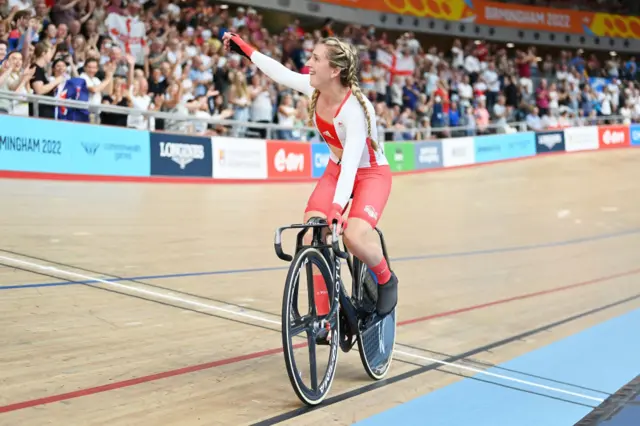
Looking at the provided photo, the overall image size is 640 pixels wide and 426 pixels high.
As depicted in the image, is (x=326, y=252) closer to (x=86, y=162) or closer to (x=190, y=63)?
(x=86, y=162)

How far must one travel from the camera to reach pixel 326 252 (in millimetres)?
3104

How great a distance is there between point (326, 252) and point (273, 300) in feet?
5.96

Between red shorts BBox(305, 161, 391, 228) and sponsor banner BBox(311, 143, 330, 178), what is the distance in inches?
410

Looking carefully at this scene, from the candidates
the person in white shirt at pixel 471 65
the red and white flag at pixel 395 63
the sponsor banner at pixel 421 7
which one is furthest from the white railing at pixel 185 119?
the sponsor banner at pixel 421 7

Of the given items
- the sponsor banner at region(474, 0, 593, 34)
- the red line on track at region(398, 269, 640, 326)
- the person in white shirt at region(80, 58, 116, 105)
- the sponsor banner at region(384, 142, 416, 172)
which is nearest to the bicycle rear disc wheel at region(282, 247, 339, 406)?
the red line on track at region(398, 269, 640, 326)

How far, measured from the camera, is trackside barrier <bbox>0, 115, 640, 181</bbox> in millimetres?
8930

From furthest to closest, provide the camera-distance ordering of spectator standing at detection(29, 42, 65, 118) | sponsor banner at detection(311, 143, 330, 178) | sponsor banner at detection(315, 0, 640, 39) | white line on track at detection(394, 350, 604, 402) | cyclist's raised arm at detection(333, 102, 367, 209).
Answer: sponsor banner at detection(315, 0, 640, 39), sponsor banner at detection(311, 143, 330, 178), spectator standing at detection(29, 42, 65, 118), white line on track at detection(394, 350, 604, 402), cyclist's raised arm at detection(333, 102, 367, 209)

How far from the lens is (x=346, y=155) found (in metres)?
3.07

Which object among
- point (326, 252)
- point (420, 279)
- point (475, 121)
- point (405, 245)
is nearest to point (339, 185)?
point (326, 252)

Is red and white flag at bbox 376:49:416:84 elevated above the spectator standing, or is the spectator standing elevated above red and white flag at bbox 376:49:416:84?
red and white flag at bbox 376:49:416:84

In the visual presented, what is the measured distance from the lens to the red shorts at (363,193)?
10.6 ft

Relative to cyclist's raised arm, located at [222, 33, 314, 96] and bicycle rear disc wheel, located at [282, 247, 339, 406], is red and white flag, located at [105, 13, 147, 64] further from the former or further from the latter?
bicycle rear disc wheel, located at [282, 247, 339, 406]

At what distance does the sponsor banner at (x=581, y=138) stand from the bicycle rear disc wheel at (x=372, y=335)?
19.2 meters

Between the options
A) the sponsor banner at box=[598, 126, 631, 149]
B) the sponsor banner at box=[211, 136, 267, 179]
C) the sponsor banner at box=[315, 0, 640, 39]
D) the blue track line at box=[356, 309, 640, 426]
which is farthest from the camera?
the sponsor banner at box=[598, 126, 631, 149]
